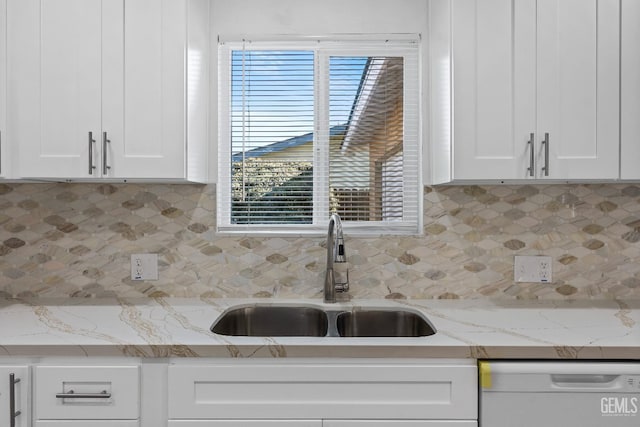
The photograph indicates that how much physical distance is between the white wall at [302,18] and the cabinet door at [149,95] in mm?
369

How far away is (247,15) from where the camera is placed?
6.64 ft

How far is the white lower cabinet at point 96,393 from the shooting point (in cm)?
135

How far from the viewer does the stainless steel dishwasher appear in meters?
1.33

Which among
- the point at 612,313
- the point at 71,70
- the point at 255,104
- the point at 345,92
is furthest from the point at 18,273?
the point at 612,313

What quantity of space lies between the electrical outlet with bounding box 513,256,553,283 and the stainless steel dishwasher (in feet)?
2.19

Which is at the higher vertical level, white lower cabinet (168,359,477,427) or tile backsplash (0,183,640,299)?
tile backsplash (0,183,640,299)

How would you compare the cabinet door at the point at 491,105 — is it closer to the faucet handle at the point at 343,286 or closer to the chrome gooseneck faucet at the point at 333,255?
the chrome gooseneck faucet at the point at 333,255

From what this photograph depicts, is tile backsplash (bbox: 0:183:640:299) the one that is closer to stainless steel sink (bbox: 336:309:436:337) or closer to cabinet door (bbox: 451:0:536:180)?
stainless steel sink (bbox: 336:309:436:337)

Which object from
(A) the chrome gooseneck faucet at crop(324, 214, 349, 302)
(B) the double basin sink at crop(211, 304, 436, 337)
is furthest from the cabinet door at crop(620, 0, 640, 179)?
(A) the chrome gooseneck faucet at crop(324, 214, 349, 302)

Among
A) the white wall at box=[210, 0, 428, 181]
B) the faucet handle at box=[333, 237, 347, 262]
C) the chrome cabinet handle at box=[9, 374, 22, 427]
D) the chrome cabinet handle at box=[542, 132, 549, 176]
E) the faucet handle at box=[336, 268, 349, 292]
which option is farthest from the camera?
the white wall at box=[210, 0, 428, 181]

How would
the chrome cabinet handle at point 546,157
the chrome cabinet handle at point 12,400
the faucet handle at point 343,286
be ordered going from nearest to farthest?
1. the chrome cabinet handle at point 12,400
2. the chrome cabinet handle at point 546,157
3. the faucet handle at point 343,286

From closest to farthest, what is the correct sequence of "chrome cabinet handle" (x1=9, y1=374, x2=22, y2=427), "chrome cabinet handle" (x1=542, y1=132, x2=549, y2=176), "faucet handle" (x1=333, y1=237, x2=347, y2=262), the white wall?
1. "chrome cabinet handle" (x1=9, y1=374, x2=22, y2=427)
2. "chrome cabinet handle" (x1=542, y1=132, x2=549, y2=176)
3. "faucet handle" (x1=333, y1=237, x2=347, y2=262)
4. the white wall

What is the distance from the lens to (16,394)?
135cm

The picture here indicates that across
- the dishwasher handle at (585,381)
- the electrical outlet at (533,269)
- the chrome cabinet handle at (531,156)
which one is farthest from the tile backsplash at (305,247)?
the dishwasher handle at (585,381)
